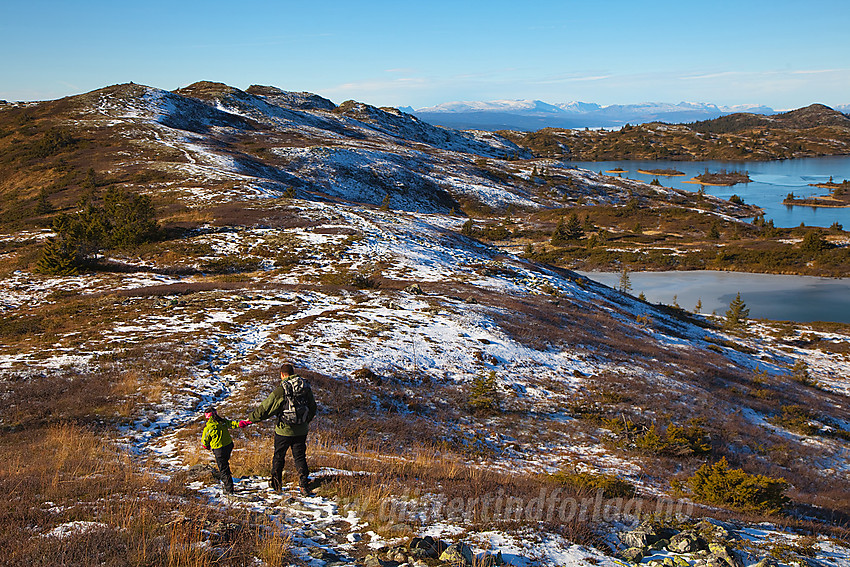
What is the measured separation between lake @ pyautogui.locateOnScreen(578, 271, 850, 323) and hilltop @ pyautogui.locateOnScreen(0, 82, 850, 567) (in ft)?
20.5

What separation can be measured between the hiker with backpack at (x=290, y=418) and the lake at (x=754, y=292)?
176ft

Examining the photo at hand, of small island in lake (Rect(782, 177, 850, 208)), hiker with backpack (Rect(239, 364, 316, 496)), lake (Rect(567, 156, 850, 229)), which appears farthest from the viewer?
→ small island in lake (Rect(782, 177, 850, 208))

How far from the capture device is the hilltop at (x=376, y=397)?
25.4ft

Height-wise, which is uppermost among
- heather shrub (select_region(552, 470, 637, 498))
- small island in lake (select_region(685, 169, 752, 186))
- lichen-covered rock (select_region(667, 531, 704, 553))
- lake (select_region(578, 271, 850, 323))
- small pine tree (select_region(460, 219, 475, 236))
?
small island in lake (select_region(685, 169, 752, 186))

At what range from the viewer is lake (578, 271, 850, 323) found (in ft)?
168

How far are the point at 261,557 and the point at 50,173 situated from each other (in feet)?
244

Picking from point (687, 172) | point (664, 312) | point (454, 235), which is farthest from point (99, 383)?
point (687, 172)

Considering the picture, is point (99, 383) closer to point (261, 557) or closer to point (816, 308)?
point (261, 557)

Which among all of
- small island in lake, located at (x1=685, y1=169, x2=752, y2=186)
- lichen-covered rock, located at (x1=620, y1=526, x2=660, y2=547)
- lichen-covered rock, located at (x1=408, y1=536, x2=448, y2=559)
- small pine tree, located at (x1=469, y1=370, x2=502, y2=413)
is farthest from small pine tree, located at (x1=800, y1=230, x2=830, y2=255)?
small island in lake, located at (x1=685, y1=169, x2=752, y2=186)

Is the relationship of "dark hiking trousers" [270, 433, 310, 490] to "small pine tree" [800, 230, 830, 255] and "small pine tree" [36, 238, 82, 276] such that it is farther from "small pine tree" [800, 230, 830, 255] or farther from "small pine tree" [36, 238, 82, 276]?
"small pine tree" [800, 230, 830, 255]

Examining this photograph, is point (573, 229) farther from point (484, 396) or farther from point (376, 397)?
point (376, 397)

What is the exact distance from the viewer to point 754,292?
185 ft

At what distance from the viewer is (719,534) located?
8555 mm

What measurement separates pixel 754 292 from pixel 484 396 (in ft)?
177
